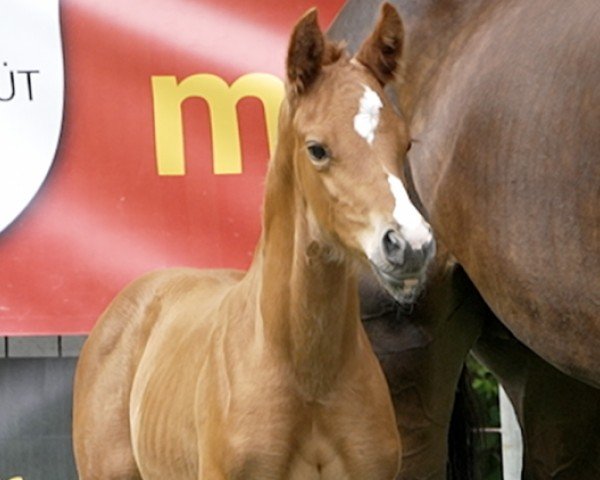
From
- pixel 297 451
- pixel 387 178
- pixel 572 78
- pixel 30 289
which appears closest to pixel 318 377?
pixel 297 451

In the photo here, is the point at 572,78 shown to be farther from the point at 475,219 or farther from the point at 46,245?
the point at 46,245

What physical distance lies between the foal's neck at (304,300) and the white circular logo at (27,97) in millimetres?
1763

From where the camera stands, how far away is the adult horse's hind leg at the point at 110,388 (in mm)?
5133

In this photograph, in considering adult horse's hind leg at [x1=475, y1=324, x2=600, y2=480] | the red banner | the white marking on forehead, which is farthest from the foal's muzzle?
the red banner

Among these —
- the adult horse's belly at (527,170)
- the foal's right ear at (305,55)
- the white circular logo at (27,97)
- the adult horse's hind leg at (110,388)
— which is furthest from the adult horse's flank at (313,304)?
the white circular logo at (27,97)

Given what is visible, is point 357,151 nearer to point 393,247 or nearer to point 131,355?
point 393,247

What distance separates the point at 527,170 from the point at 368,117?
0.54 metres

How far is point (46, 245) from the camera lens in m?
5.92

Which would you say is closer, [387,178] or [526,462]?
[387,178]

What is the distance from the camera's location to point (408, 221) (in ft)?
12.3

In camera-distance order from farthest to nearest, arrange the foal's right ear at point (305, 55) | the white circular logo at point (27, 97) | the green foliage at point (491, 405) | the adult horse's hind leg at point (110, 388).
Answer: the green foliage at point (491, 405), the white circular logo at point (27, 97), the adult horse's hind leg at point (110, 388), the foal's right ear at point (305, 55)

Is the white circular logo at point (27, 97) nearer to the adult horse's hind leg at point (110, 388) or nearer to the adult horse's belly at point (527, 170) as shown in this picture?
the adult horse's hind leg at point (110, 388)

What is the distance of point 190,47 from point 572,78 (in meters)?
1.97

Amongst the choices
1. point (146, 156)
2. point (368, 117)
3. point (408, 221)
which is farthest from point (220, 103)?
point (408, 221)
